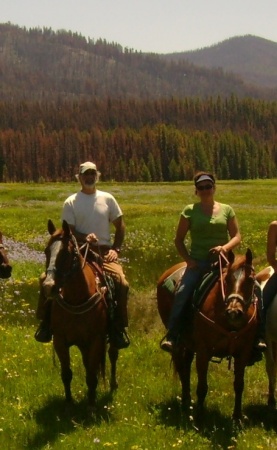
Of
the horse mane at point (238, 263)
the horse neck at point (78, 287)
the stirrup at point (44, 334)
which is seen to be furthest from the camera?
the stirrup at point (44, 334)

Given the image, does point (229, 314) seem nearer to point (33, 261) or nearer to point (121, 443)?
point (121, 443)

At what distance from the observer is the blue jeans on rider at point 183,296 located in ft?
33.2

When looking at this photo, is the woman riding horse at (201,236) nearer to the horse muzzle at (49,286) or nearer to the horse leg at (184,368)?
the horse leg at (184,368)

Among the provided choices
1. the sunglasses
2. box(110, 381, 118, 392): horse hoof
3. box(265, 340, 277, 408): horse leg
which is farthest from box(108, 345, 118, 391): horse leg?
the sunglasses

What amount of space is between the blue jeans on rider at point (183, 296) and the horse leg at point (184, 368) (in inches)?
35.6

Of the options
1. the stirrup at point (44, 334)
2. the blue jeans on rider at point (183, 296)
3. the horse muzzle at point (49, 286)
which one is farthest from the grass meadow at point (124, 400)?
the horse muzzle at point (49, 286)

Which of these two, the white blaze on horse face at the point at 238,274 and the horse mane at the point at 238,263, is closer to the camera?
the white blaze on horse face at the point at 238,274

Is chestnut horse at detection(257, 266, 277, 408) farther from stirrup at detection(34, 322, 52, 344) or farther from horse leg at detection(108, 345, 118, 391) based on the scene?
stirrup at detection(34, 322, 52, 344)

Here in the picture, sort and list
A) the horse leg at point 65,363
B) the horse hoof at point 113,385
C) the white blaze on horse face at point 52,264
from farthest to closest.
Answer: the horse hoof at point 113,385 < the horse leg at point 65,363 < the white blaze on horse face at point 52,264

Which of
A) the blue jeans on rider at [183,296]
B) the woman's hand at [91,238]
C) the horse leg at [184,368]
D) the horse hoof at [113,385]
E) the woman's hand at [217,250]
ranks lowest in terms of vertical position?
the horse hoof at [113,385]

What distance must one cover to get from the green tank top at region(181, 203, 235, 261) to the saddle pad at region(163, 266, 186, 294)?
891 millimetres

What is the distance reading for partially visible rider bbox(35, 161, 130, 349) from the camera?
34.1 ft

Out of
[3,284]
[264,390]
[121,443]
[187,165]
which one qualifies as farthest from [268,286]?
[187,165]

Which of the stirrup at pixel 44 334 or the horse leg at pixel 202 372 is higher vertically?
the stirrup at pixel 44 334
